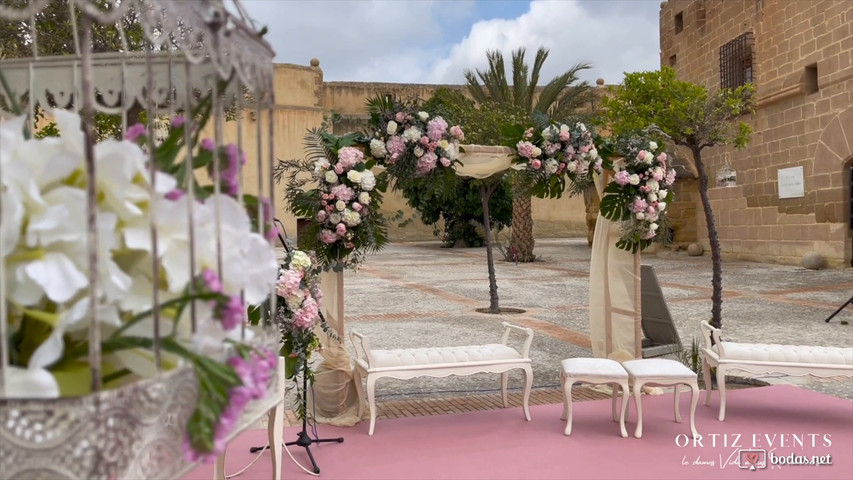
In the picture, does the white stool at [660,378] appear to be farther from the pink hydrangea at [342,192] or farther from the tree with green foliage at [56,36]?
the tree with green foliage at [56,36]

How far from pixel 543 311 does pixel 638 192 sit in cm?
440

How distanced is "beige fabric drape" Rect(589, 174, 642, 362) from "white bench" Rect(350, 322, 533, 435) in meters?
1.34

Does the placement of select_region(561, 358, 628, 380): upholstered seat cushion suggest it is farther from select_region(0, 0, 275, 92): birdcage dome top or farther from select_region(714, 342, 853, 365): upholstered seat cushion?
select_region(0, 0, 275, 92): birdcage dome top

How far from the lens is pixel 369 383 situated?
4473 millimetres

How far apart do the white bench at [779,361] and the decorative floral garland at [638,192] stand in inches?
45.3

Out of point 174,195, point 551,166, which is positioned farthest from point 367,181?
point 174,195

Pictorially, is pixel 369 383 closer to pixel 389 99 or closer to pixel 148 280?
pixel 389 99

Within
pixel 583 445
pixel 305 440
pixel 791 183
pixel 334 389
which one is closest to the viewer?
pixel 305 440

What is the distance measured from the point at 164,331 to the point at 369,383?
3636 mm

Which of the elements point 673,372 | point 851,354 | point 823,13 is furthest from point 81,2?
point 823,13

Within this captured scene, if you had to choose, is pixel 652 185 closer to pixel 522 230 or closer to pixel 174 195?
pixel 174 195

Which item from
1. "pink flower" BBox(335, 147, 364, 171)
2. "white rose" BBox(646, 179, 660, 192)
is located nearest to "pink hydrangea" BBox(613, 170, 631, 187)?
"white rose" BBox(646, 179, 660, 192)

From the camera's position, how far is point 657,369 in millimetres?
4535

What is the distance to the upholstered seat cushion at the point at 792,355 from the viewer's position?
4.60 metres
